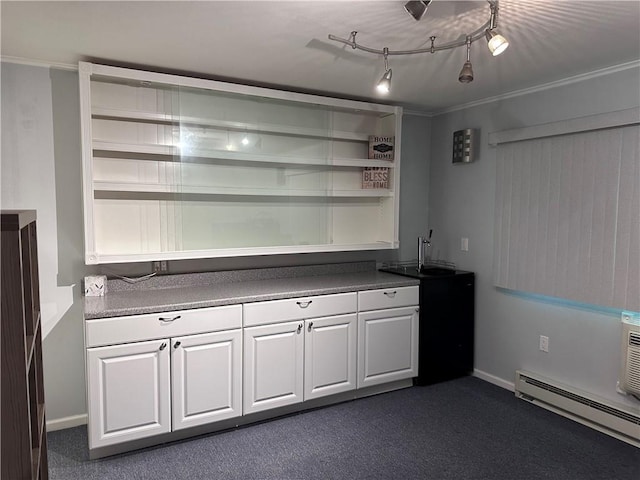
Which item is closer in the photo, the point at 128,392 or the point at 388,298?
the point at 128,392

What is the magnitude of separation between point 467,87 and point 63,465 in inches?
144

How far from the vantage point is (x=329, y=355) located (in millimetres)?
3322

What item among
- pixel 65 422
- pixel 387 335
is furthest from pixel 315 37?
pixel 65 422

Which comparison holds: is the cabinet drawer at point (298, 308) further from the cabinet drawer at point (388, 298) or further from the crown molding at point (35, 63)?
the crown molding at point (35, 63)

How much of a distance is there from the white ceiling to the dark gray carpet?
238cm

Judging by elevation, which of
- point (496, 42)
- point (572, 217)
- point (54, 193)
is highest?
point (496, 42)

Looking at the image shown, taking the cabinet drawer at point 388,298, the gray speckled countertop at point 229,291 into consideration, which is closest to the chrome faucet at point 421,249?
the gray speckled countertop at point 229,291

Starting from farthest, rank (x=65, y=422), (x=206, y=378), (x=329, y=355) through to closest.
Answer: (x=329, y=355)
(x=65, y=422)
(x=206, y=378)

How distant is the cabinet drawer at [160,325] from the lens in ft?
8.39

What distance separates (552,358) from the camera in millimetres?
3348

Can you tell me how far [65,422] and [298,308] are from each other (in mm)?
1731

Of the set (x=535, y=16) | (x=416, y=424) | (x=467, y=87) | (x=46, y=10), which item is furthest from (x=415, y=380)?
(x=46, y=10)

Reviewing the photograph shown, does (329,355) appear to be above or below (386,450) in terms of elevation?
above

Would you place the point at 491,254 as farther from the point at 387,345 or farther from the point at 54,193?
the point at 54,193
